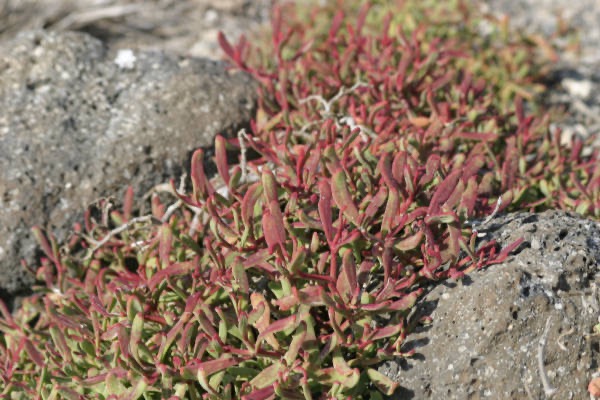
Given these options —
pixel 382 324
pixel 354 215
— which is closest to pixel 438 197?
pixel 354 215

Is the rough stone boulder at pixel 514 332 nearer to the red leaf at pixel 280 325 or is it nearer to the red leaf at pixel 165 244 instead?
the red leaf at pixel 280 325

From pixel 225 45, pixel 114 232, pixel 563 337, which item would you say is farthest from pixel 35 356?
pixel 563 337

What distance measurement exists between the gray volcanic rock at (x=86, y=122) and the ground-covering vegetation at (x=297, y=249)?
14 centimetres

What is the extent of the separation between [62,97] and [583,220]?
266 cm

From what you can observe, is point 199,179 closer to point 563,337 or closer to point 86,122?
point 86,122

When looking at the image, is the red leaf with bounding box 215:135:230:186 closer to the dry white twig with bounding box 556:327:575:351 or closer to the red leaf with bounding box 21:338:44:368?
the red leaf with bounding box 21:338:44:368

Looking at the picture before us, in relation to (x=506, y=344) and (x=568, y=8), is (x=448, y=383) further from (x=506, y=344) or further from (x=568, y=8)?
(x=568, y=8)

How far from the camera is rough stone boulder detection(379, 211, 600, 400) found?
7.43 feet

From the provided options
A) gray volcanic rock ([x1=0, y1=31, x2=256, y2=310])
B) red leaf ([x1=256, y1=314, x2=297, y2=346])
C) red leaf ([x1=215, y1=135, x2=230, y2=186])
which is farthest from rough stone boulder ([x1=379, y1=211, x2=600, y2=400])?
gray volcanic rock ([x1=0, y1=31, x2=256, y2=310])

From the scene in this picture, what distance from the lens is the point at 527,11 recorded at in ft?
18.8

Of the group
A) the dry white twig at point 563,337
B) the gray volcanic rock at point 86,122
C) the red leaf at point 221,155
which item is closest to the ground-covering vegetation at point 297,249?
the red leaf at point 221,155

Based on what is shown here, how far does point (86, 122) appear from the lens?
3.44 meters

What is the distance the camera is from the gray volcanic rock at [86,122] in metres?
3.22

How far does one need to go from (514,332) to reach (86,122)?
237cm
